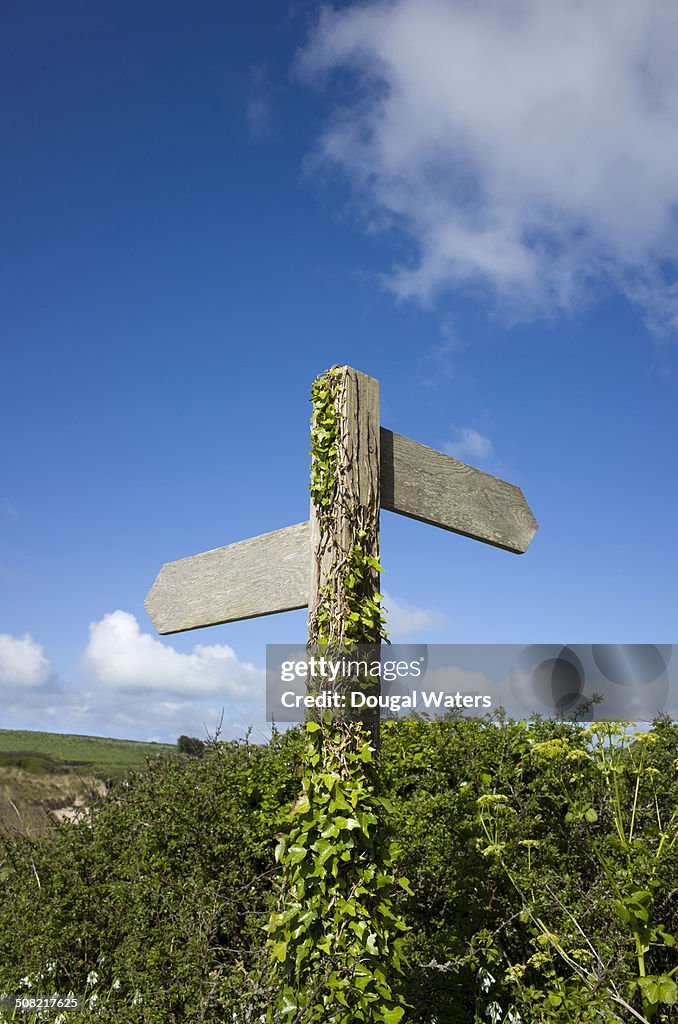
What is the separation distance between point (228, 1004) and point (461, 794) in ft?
6.98

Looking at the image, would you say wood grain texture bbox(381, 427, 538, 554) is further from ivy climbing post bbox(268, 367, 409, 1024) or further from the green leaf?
the green leaf

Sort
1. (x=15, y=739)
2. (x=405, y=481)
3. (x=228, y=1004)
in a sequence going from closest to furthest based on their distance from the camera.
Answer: (x=228, y=1004) → (x=405, y=481) → (x=15, y=739)

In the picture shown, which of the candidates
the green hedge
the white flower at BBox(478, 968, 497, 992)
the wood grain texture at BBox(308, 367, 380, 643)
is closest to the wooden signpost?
the wood grain texture at BBox(308, 367, 380, 643)

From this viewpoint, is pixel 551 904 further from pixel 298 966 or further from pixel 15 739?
pixel 15 739

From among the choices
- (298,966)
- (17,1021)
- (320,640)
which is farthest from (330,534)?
(17,1021)

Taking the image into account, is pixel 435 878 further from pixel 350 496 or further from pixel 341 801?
pixel 350 496

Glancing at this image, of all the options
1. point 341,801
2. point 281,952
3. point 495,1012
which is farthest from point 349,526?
point 495,1012

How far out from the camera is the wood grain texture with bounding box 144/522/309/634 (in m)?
3.04

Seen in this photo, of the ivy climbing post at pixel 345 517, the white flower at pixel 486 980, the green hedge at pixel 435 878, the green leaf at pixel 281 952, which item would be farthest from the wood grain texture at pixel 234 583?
the white flower at pixel 486 980

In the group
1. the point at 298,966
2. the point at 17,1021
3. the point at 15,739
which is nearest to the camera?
the point at 298,966

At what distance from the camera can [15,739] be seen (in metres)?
22.0

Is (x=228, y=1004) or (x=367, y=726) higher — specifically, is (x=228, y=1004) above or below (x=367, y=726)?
below

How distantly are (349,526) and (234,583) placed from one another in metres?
0.66

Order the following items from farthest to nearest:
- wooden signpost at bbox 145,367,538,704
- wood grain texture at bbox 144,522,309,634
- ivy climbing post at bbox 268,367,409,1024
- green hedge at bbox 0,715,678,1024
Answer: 1. green hedge at bbox 0,715,678,1024
2. wood grain texture at bbox 144,522,309,634
3. wooden signpost at bbox 145,367,538,704
4. ivy climbing post at bbox 268,367,409,1024
